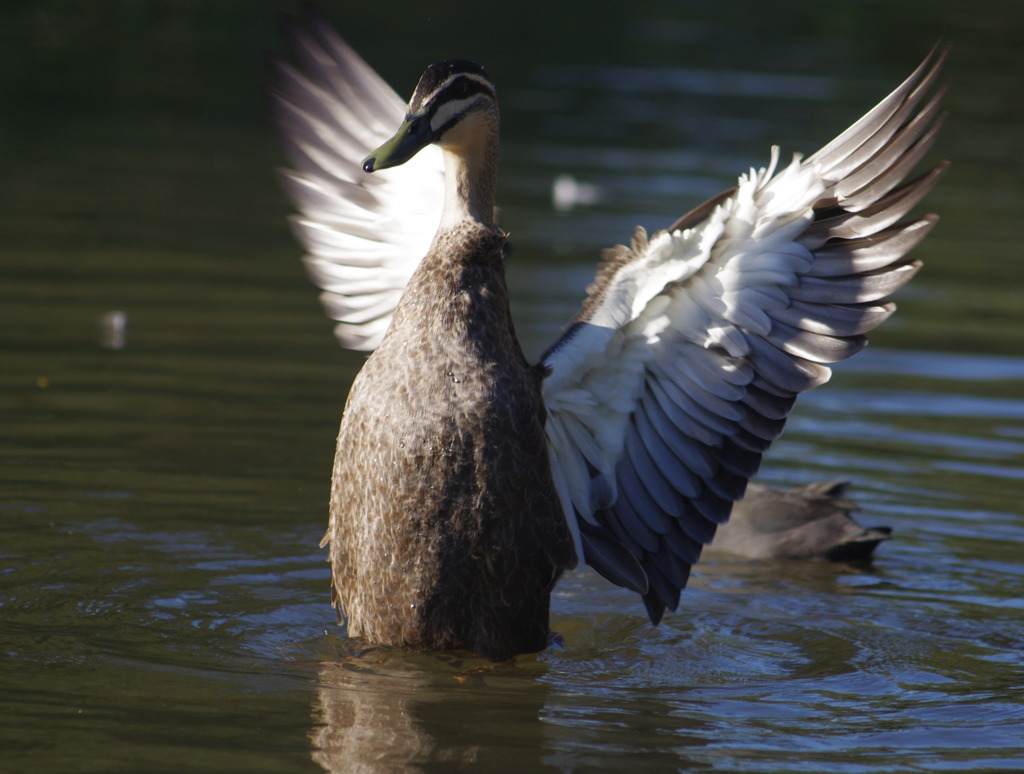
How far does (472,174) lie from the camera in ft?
18.5

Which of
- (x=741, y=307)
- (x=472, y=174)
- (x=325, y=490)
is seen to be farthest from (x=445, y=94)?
(x=325, y=490)

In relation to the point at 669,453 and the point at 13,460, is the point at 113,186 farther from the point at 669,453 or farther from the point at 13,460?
the point at 669,453

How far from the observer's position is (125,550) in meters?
6.46

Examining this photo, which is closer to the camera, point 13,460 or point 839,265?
point 839,265

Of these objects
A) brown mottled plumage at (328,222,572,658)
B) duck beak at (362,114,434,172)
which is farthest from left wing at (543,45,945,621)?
duck beak at (362,114,434,172)

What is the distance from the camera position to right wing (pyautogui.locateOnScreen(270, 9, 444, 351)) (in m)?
6.64

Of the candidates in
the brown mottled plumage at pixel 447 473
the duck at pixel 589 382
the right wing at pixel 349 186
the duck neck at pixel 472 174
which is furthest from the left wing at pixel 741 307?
the right wing at pixel 349 186

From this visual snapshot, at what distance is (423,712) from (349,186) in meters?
2.73

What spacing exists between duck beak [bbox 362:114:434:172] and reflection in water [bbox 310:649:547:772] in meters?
1.78

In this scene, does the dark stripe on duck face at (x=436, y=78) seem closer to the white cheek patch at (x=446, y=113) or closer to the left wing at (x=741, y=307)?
the white cheek patch at (x=446, y=113)

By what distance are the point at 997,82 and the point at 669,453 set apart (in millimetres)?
16538

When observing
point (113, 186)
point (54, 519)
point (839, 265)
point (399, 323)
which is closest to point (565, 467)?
point (399, 323)

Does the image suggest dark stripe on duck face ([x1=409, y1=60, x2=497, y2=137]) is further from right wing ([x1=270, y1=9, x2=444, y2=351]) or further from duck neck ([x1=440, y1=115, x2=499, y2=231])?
right wing ([x1=270, y1=9, x2=444, y2=351])

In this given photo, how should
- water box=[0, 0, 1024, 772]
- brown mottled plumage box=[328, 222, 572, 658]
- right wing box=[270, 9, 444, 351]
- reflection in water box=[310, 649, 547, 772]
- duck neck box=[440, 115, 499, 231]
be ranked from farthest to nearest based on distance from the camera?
right wing box=[270, 9, 444, 351]
duck neck box=[440, 115, 499, 231]
brown mottled plumage box=[328, 222, 572, 658]
water box=[0, 0, 1024, 772]
reflection in water box=[310, 649, 547, 772]
